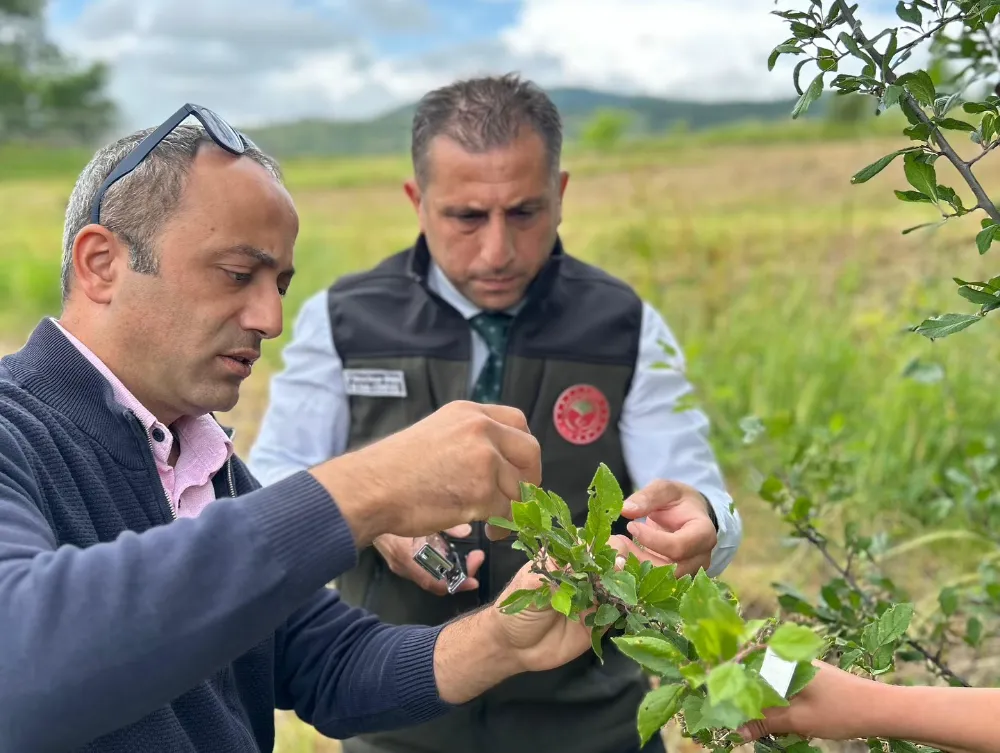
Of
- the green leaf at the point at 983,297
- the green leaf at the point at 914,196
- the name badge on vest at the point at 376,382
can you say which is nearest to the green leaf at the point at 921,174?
the green leaf at the point at 914,196

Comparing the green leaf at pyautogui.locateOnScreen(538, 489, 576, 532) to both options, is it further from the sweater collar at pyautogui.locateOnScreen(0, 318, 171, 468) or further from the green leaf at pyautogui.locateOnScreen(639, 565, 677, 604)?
the sweater collar at pyautogui.locateOnScreen(0, 318, 171, 468)

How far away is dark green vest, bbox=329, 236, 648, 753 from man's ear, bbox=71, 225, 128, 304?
2.78ft

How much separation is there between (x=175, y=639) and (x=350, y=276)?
4.82ft

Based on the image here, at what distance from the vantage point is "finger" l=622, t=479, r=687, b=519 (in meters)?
1.56

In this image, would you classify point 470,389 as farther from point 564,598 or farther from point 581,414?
point 564,598

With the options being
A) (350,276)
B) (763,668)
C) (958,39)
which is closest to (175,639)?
(763,668)

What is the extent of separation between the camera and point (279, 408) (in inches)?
86.9

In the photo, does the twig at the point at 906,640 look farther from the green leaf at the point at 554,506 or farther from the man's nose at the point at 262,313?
the man's nose at the point at 262,313

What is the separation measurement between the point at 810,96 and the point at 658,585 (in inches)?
25.7

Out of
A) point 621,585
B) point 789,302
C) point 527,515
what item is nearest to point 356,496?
point 527,515

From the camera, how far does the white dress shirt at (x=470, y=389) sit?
6.96 feet

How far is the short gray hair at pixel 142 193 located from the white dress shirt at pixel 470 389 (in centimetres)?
79

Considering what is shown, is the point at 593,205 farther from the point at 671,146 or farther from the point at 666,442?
the point at 666,442

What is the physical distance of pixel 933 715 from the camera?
103 cm
